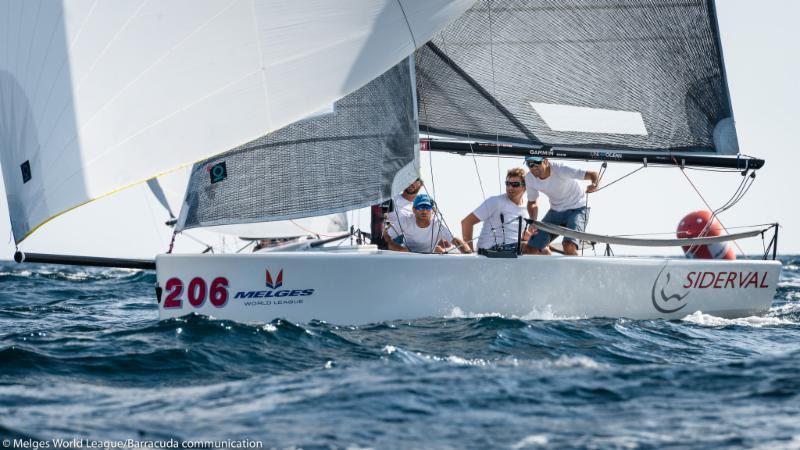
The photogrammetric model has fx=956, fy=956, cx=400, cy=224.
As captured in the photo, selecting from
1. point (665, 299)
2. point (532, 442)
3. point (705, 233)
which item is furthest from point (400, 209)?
point (532, 442)

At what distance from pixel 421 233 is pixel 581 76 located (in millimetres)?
2395

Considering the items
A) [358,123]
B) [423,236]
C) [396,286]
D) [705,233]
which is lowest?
[396,286]

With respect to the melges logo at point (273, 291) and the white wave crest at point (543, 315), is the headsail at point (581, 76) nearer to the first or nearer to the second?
the white wave crest at point (543, 315)

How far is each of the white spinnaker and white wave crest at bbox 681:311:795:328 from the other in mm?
4333

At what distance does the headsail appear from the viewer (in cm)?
959

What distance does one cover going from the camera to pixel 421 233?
9.06m

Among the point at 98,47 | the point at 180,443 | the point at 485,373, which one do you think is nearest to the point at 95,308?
the point at 98,47

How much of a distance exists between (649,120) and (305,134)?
3.87 m

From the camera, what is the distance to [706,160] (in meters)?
10.1

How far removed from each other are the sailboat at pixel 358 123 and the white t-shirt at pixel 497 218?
684 mm

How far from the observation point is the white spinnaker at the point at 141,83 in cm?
651

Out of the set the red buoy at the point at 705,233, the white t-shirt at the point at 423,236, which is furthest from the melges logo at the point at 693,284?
the white t-shirt at the point at 423,236

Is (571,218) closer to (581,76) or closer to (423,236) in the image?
(581,76)

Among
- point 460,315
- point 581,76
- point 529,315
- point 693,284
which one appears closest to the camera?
point 460,315
